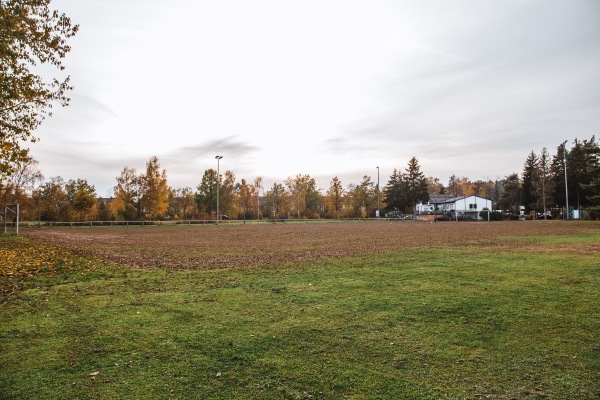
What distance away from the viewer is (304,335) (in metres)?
5.14

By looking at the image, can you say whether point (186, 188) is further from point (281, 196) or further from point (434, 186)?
point (434, 186)

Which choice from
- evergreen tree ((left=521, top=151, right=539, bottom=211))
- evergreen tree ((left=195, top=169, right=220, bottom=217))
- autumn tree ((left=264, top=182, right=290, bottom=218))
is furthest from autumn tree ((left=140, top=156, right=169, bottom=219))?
evergreen tree ((left=521, top=151, right=539, bottom=211))

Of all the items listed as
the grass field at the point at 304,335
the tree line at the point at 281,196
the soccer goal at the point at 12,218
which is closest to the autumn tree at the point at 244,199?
the tree line at the point at 281,196

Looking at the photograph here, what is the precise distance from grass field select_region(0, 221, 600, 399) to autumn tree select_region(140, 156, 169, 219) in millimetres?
52397

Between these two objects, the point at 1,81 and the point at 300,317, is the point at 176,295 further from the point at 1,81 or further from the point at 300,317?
the point at 1,81

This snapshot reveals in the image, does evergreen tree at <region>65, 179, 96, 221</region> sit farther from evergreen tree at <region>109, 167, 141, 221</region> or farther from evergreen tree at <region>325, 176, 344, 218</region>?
evergreen tree at <region>325, 176, 344, 218</region>

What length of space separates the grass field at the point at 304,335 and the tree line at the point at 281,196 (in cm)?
3528

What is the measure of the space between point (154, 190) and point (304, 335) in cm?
5975

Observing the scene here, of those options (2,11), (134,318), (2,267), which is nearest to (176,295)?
(134,318)

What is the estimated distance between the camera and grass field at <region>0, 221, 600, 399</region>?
3674 mm


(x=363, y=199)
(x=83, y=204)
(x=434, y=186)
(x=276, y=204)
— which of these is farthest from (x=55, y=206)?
(x=434, y=186)

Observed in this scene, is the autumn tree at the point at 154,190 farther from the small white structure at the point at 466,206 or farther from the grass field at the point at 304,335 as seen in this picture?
the small white structure at the point at 466,206

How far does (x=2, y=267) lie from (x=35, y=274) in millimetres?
1506

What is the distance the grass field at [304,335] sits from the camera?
367 centimetres
